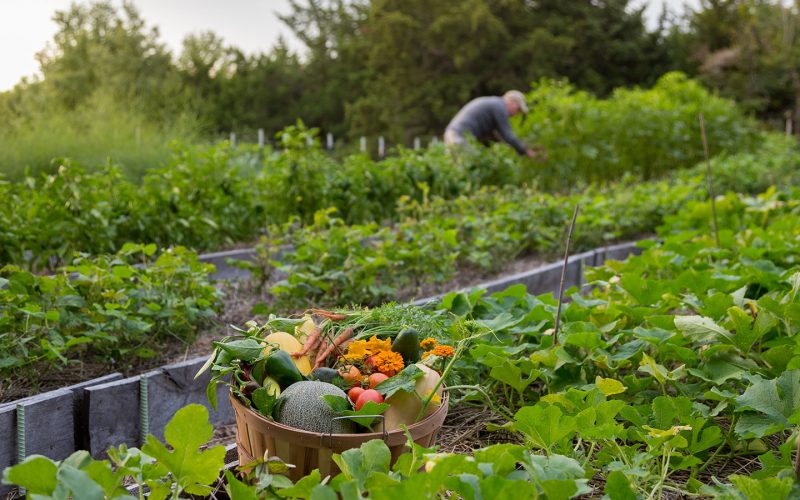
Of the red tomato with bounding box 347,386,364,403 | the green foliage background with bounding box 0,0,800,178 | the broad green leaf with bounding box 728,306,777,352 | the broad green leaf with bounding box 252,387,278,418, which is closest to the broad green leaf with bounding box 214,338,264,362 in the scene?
the broad green leaf with bounding box 252,387,278,418

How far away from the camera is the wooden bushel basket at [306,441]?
4.42 feet

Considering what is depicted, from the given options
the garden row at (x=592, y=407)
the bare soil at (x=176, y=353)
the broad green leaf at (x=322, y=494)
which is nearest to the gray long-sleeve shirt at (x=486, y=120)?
the bare soil at (x=176, y=353)

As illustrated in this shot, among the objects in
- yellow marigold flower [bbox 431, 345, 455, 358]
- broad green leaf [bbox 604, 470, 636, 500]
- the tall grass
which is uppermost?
the tall grass

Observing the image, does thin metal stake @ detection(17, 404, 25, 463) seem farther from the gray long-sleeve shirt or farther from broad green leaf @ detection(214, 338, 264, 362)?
the gray long-sleeve shirt

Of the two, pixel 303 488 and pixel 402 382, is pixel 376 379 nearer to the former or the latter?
pixel 402 382

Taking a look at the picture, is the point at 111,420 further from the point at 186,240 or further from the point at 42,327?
the point at 186,240

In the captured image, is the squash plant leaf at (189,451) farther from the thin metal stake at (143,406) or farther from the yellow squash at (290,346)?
the thin metal stake at (143,406)

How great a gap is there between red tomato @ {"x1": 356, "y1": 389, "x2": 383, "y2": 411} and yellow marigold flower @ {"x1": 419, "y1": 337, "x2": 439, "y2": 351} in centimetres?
29

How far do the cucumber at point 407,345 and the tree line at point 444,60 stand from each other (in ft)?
65.9

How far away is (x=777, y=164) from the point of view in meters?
8.77

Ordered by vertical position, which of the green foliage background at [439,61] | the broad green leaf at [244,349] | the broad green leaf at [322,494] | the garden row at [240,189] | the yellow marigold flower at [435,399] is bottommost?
the yellow marigold flower at [435,399]

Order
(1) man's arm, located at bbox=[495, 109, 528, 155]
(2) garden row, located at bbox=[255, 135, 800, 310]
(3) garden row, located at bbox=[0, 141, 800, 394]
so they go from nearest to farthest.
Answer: (3) garden row, located at bbox=[0, 141, 800, 394] → (2) garden row, located at bbox=[255, 135, 800, 310] → (1) man's arm, located at bbox=[495, 109, 528, 155]

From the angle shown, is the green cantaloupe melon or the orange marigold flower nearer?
the green cantaloupe melon

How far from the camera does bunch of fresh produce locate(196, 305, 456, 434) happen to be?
4.64ft
